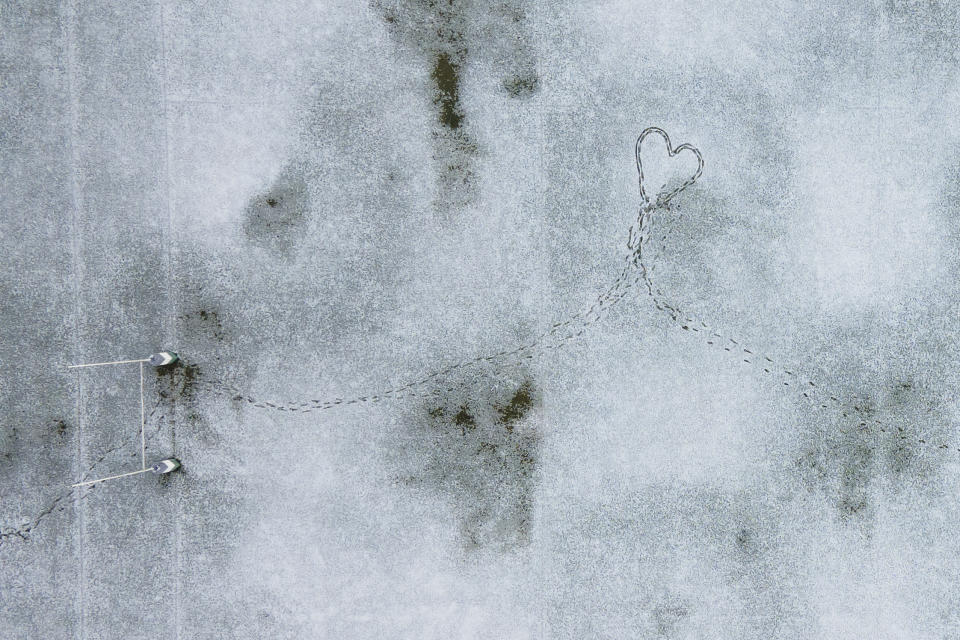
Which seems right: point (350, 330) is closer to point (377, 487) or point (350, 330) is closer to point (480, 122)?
point (377, 487)

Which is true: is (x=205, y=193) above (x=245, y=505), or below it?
above

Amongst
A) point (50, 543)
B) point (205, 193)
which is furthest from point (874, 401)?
point (50, 543)

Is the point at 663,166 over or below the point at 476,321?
over
